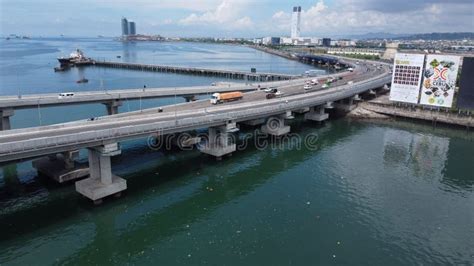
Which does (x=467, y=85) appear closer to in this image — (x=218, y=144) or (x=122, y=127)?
(x=218, y=144)

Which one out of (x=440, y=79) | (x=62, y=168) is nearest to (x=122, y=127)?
(x=62, y=168)

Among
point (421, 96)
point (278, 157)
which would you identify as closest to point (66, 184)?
point (278, 157)

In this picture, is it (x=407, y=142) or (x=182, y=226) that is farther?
(x=407, y=142)

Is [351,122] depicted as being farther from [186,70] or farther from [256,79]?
[186,70]

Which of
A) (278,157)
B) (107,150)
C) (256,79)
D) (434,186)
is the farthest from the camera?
(256,79)

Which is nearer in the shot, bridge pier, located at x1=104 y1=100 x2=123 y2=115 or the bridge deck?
the bridge deck

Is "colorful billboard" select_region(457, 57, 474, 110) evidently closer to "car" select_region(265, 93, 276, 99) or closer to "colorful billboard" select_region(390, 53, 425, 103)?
"colorful billboard" select_region(390, 53, 425, 103)

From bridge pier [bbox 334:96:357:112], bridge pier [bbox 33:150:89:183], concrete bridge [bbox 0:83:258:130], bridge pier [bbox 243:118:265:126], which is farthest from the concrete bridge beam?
bridge pier [bbox 334:96:357:112]
